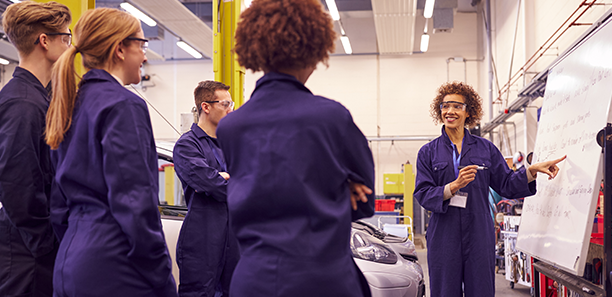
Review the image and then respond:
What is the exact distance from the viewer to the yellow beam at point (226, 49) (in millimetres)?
4359

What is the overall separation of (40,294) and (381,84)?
13024 millimetres

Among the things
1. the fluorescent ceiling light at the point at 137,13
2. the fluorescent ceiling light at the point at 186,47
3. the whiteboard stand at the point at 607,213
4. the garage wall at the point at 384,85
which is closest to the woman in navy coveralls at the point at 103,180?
the whiteboard stand at the point at 607,213

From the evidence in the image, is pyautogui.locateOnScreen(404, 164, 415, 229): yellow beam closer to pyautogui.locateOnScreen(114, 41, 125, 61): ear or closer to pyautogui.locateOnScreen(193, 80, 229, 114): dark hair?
pyautogui.locateOnScreen(193, 80, 229, 114): dark hair

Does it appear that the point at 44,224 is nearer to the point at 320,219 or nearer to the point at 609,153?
the point at 320,219

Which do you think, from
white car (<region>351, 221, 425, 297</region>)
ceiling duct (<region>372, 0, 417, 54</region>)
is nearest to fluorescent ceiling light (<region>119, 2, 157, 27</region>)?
ceiling duct (<region>372, 0, 417, 54</region>)

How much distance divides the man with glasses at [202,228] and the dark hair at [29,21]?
3.19 feet

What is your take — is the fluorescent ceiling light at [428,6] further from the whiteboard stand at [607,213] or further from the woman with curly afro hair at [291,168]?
the woman with curly afro hair at [291,168]

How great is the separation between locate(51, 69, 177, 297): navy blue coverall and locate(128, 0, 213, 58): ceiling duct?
7.95 m

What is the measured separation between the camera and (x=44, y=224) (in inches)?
63.5

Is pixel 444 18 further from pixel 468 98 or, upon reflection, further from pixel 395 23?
pixel 468 98

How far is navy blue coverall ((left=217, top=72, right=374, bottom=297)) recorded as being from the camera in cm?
109

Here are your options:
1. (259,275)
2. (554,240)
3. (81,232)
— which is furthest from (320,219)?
(554,240)

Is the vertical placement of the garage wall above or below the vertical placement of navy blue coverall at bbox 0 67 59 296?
above

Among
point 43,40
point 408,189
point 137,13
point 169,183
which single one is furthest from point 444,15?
point 43,40
